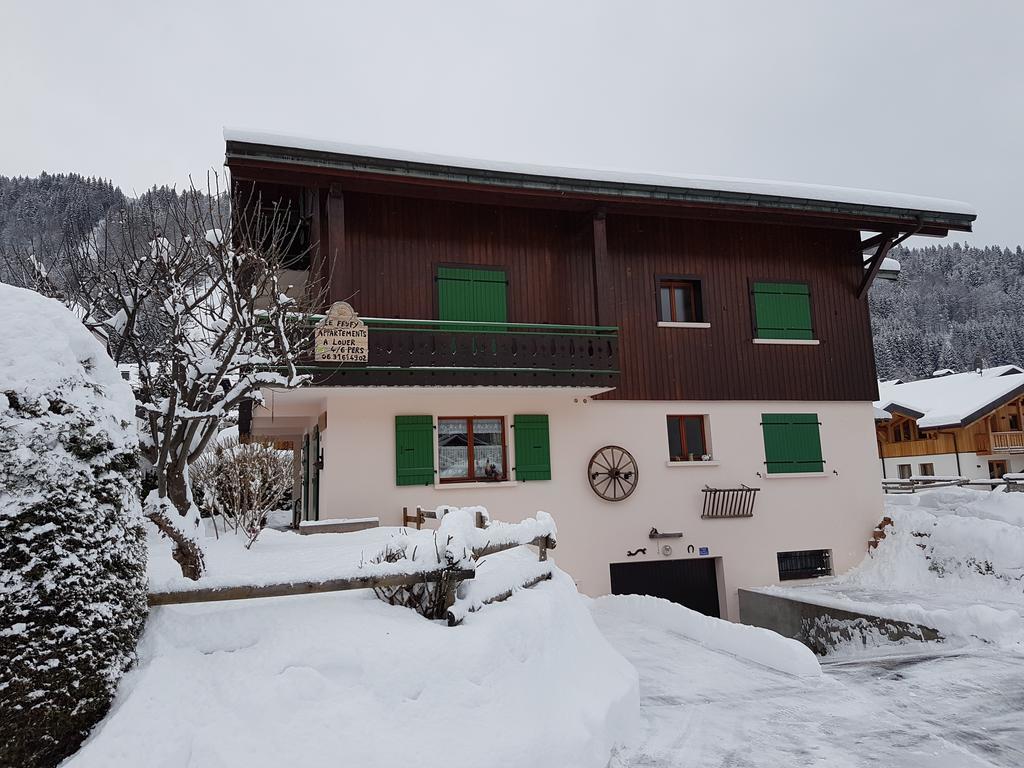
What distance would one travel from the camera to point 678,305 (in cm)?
1470

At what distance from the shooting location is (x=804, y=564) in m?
14.5

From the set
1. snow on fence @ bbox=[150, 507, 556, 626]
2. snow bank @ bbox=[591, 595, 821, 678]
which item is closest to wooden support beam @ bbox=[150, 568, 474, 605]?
snow on fence @ bbox=[150, 507, 556, 626]

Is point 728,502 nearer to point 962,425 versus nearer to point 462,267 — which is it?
point 462,267

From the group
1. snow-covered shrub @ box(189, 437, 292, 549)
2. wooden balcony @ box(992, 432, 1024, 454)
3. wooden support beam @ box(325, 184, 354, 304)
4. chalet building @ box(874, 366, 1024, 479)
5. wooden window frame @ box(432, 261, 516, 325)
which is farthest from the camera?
wooden balcony @ box(992, 432, 1024, 454)

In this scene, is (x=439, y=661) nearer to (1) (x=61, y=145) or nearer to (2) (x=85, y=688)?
(2) (x=85, y=688)

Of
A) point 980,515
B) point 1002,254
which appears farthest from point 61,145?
point 1002,254

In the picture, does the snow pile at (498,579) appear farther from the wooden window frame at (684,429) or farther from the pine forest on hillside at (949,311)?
the pine forest on hillside at (949,311)

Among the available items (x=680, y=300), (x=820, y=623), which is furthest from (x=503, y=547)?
(x=680, y=300)

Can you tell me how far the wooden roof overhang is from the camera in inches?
444

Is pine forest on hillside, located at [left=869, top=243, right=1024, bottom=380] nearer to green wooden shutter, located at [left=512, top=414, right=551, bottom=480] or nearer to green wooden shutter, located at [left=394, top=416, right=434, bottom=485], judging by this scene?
green wooden shutter, located at [left=512, top=414, right=551, bottom=480]

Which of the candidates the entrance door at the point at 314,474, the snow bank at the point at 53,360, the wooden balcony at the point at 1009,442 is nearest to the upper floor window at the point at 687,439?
the entrance door at the point at 314,474

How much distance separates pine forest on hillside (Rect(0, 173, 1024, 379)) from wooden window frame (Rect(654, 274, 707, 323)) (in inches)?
1602

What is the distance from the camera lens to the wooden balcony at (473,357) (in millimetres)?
11156

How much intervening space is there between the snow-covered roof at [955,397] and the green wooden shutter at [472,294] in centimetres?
2312
